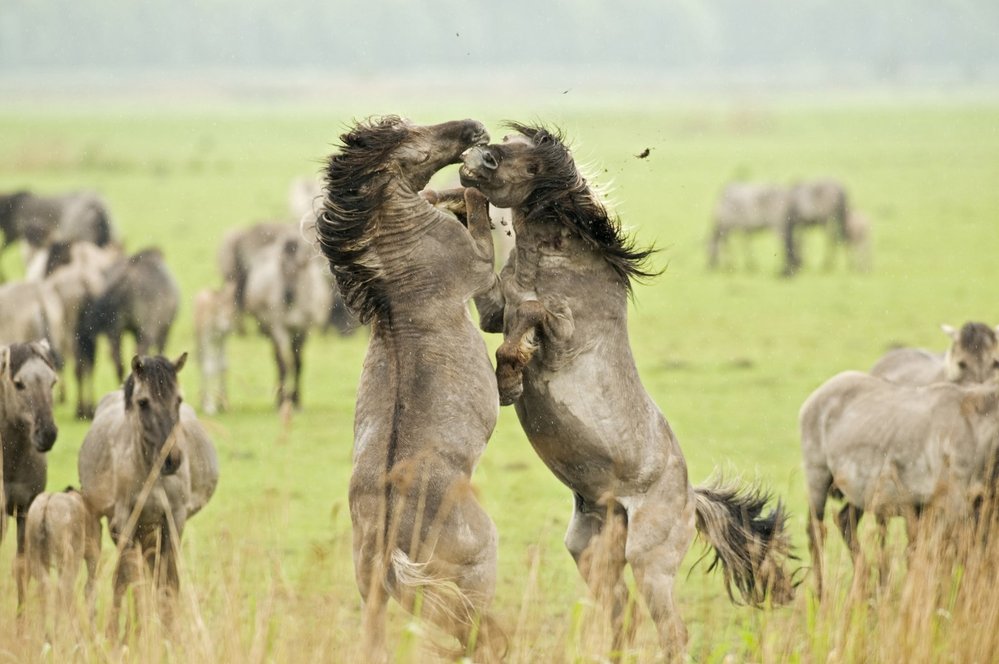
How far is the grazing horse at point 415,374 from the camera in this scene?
5.80 m

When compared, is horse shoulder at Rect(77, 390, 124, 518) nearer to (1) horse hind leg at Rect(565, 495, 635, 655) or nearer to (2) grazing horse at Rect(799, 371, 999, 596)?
(1) horse hind leg at Rect(565, 495, 635, 655)

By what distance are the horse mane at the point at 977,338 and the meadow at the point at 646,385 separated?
5.18 ft

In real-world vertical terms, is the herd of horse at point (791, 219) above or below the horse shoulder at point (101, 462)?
above

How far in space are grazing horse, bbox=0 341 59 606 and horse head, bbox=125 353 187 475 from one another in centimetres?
72

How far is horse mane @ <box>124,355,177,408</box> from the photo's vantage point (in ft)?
26.2

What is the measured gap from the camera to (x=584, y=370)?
674cm

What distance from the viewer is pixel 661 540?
6680mm

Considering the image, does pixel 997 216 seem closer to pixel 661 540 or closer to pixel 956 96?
pixel 661 540

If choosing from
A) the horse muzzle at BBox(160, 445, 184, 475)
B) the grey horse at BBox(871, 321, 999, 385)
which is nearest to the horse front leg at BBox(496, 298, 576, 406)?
the horse muzzle at BBox(160, 445, 184, 475)

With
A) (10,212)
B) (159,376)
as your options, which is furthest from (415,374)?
(10,212)

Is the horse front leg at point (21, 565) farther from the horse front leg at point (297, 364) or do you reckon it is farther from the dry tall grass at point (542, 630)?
the horse front leg at point (297, 364)

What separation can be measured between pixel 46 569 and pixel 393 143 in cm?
345

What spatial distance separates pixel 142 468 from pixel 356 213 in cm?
256

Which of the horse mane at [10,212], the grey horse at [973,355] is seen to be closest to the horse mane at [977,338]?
the grey horse at [973,355]
